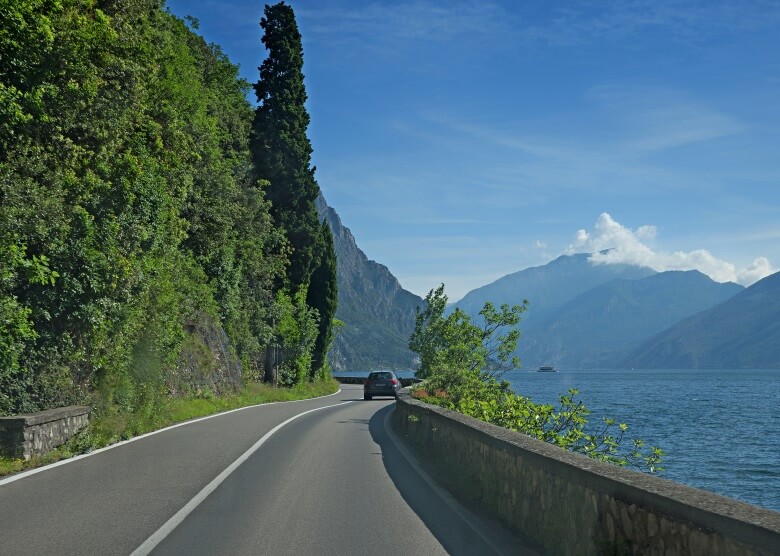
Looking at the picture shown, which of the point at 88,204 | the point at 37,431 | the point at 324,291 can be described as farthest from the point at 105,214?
the point at 324,291

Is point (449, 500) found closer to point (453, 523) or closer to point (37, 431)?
point (453, 523)

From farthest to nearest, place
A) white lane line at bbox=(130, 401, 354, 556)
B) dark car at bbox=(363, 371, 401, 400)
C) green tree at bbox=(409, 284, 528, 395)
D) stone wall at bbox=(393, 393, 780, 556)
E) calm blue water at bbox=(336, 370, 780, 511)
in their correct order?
dark car at bbox=(363, 371, 401, 400) → calm blue water at bbox=(336, 370, 780, 511) → green tree at bbox=(409, 284, 528, 395) → white lane line at bbox=(130, 401, 354, 556) → stone wall at bbox=(393, 393, 780, 556)

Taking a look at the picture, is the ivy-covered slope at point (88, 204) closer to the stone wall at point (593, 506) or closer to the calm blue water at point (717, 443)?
the stone wall at point (593, 506)

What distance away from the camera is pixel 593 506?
6.29 m

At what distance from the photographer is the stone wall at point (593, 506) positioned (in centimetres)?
457

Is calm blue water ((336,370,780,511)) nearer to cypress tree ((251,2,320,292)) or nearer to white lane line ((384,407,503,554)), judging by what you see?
white lane line ((384,407,503,554))

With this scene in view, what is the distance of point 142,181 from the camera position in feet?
64.3

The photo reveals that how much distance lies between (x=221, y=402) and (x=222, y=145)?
16.6m

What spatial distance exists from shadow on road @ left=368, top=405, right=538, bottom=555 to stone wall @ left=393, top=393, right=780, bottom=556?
0.22 m

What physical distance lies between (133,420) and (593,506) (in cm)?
1439

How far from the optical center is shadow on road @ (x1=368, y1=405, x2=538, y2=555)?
290 inches

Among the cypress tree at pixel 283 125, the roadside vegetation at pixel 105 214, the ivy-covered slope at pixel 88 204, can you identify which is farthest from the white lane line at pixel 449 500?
the cypress tree at pixel 283 125

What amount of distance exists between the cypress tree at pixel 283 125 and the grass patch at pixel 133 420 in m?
13.5

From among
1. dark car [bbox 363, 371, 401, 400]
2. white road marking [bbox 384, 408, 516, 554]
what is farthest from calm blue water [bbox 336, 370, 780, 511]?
white road marking [bbox 384, 408, 516, 554]
